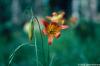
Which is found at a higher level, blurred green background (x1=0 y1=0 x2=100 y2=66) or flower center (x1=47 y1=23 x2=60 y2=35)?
flower center (x1=47 y1=23 x2=60 y2=35)

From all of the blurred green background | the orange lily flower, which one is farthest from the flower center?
the blurred green background

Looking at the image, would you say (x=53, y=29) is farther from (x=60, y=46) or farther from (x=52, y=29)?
(x=60, y=46)

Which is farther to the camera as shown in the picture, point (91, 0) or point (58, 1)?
point (58, 1)

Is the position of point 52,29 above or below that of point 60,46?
above

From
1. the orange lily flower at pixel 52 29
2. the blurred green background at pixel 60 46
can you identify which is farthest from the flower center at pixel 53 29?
the blurred green background at pixel 60 46

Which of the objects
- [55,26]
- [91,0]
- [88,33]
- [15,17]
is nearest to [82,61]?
[55,26]

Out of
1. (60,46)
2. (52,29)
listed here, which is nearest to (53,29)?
(52,29)

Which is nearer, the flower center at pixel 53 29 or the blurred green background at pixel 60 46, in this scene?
the flower center at pixel 53 29

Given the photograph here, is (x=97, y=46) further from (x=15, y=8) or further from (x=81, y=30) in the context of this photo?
(x=15, y=8)

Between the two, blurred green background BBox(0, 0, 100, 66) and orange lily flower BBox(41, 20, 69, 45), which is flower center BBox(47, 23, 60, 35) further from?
blurred green background BBox(0, 0, 100, 66)

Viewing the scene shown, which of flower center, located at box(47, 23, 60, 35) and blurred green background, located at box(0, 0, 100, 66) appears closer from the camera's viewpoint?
flower center, located at box(47, 23, 60, 35)

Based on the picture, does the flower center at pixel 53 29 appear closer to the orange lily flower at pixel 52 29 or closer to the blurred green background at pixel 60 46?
the orange lily flower at pixel 52 29
